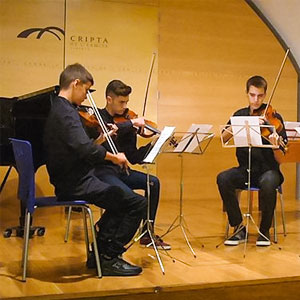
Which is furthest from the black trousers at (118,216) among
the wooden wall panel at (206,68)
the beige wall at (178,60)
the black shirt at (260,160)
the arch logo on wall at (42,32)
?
the wooden wall panel at (206,68)

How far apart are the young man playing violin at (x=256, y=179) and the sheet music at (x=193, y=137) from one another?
0.37m

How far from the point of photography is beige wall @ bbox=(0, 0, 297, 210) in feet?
19.4

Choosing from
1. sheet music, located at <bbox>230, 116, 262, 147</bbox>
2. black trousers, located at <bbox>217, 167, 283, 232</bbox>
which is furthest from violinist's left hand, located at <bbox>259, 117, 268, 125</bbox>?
black trousers, located at <bbox>217, 167, 283, 232</bbox>

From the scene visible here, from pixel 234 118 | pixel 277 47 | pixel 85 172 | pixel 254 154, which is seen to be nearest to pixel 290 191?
pixel 277 47

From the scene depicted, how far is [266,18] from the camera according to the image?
23.0 feet

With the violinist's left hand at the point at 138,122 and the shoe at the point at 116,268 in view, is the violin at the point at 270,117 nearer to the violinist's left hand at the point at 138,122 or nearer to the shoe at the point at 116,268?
the violinist's left hand at the point at 138,122

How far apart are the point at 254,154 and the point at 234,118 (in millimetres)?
665

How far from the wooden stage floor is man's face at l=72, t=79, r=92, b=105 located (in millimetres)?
968

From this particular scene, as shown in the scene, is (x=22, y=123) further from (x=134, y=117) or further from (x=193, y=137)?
(x=193, y=137)

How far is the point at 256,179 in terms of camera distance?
411 centimetres

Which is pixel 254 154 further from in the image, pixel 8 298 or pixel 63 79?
pixel 8 298

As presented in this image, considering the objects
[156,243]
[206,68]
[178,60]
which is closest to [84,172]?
[156,243]

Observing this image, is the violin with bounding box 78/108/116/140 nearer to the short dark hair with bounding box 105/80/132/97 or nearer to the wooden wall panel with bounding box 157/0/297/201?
the short dark hair with bounding box 105/80/132/97

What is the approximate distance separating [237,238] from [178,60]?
3.06 m
